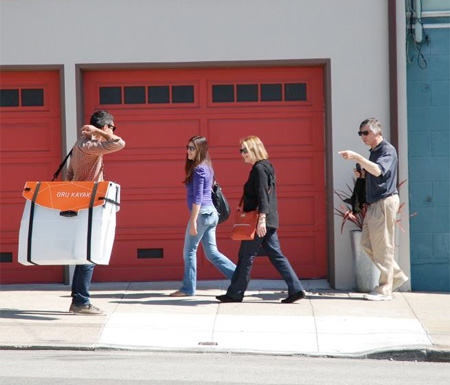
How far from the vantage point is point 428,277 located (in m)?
11.4

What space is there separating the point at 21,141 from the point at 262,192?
11.1ft

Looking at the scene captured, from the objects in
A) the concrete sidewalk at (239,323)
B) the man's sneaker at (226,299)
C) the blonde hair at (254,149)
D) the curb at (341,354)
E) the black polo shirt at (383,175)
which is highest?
the blonde hair at (254,149)

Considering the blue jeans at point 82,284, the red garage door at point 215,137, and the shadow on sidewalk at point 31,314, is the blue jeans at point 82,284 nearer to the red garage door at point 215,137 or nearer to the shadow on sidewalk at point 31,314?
the shadow on sidewalk at point 31,314

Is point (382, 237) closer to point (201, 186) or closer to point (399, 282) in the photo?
point (399, 282)

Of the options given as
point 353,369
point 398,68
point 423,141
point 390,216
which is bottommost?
point 353,369

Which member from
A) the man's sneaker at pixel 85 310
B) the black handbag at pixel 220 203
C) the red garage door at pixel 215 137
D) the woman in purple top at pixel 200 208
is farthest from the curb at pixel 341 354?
the red garage door at pixel 215 137

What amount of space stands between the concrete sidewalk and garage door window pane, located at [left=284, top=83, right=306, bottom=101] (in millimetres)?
2275

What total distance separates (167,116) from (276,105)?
1298 millimetres

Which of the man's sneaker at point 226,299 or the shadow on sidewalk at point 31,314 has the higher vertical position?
the man's sneaker at point 226,299

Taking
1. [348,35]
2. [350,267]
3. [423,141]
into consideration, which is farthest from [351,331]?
[348,35]

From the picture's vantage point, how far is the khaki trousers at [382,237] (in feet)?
34.1

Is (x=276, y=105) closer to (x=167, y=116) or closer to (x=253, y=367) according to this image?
(x=167, y=116)

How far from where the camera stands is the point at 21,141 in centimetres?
1170

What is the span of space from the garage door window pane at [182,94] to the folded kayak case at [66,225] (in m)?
2.71
